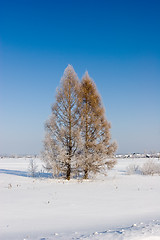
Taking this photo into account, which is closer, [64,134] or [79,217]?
[79,217]

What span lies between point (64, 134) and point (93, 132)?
2.86 meters

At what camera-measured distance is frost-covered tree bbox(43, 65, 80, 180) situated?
18984 millimetres

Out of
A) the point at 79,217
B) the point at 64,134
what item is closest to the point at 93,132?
the point at 64,134

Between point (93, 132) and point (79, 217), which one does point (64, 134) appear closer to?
point (93, 132)

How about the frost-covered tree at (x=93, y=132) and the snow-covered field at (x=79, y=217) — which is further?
the frost-covered tree at (x=93, y=132)

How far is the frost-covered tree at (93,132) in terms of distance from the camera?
1977cm

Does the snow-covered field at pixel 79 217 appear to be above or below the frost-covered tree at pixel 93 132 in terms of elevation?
below

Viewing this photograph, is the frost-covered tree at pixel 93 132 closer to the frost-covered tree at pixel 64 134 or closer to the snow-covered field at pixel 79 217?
the frost-covered tree at pixel 64 134

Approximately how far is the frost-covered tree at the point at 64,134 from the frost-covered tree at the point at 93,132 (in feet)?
2.80

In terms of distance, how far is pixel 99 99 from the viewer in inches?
854

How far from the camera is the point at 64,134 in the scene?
1936 centimetres

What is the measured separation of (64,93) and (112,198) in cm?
1102

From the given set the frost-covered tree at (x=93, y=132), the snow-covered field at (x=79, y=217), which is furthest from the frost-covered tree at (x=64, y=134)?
the snow-covered field at (x=79, y=217)

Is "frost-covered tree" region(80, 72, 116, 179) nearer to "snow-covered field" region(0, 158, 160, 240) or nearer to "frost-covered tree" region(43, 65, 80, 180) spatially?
"frost-covered tree" region(43, 65, 80, 180)
